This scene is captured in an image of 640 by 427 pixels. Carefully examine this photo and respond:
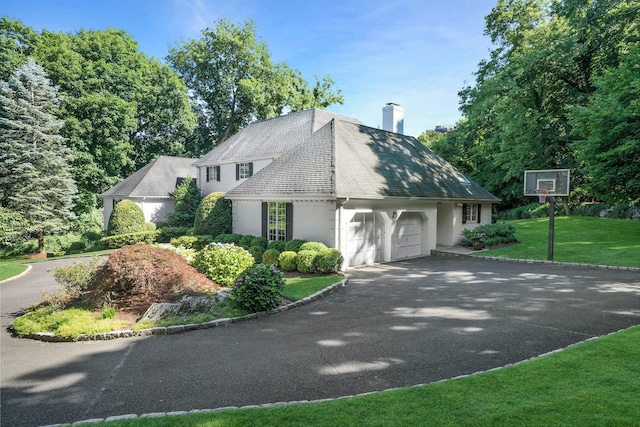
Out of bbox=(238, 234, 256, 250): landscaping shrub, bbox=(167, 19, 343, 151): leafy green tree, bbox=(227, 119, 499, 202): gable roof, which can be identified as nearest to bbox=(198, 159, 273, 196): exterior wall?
bbox=(227, 119, 499, 202): gable roof

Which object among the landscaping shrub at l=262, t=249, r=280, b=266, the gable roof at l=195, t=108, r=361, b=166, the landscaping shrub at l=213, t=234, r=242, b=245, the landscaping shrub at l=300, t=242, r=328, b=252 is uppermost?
the gable roof at l=195, t=108, r=361, b=166

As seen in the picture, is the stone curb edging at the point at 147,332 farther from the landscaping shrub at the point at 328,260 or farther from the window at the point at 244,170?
the window at the point at 244,170

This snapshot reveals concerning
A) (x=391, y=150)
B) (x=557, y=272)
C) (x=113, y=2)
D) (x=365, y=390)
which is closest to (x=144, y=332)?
(x=365, y=390)

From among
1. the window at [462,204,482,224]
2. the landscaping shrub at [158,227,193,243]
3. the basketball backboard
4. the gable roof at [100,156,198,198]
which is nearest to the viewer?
the basketball backboard

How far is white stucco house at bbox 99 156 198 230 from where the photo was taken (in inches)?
1123

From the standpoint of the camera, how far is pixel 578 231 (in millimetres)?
23312

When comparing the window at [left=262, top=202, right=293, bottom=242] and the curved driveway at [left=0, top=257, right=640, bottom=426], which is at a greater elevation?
the window at [left=262, top=202, right=293, bottom=242]

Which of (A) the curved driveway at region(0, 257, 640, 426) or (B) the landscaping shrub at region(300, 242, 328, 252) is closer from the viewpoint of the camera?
(A) the curved driveway at region(0, 257, 640, 426)

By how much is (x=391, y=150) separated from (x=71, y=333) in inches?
659

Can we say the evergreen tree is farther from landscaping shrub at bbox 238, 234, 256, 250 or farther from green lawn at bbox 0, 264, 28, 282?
landscaping shrub at bbox 238, 234, 256, 250

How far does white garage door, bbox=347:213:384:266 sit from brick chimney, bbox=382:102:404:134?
1039 cm

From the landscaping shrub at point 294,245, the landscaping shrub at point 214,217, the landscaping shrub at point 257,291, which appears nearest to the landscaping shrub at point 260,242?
the landscaping shrub at point 294,245

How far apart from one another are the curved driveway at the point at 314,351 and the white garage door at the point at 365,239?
14.0 ft

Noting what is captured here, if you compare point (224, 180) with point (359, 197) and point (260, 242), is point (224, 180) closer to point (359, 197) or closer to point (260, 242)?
point (260, 242)
